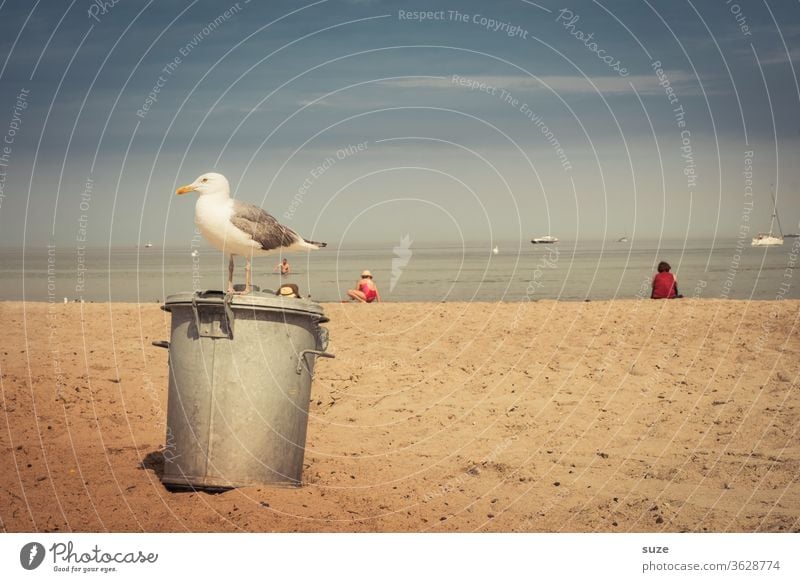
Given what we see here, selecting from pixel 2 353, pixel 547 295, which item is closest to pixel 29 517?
pixel 2 353

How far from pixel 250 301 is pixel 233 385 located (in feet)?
2.52

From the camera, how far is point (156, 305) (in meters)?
18.1

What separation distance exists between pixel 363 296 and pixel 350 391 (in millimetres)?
6664

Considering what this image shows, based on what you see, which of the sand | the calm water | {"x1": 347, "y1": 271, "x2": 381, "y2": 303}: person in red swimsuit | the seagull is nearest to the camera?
the sand

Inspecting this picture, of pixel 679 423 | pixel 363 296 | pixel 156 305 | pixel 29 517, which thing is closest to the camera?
pixel 29 517

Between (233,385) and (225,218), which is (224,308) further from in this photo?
(225,218)

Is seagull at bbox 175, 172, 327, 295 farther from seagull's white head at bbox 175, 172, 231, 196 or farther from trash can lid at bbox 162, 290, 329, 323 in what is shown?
trash can lid at bbox 162, 290, 329, 323

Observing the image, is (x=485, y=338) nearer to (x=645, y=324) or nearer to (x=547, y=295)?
(x=645, y=324)

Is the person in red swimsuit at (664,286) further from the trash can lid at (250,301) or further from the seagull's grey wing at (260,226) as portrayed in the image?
the trash can lid at (250,301)

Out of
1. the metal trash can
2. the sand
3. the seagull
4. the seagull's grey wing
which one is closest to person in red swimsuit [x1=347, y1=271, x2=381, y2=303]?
the sand
